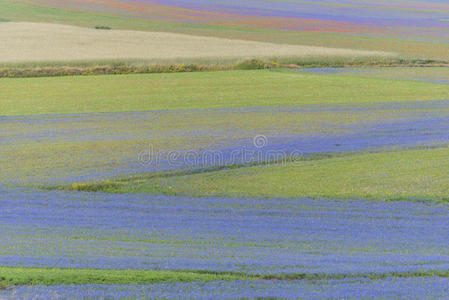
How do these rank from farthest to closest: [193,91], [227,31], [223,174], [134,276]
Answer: [227,31]
[193,91]
[223,174]
[134,276]

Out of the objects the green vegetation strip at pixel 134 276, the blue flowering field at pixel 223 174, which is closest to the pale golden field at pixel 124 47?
the blue flowering field at pixel 223 174

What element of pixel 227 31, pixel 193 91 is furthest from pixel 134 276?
pixel 227 31

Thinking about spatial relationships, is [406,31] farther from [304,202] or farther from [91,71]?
[304,202]

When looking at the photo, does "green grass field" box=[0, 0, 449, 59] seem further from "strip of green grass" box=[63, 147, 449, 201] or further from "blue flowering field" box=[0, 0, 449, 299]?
"strip of green grass" box=[63, 147, 449, 201]

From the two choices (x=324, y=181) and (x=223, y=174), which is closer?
(x=324, y=181)

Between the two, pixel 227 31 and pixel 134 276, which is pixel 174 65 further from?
pixel 134 276

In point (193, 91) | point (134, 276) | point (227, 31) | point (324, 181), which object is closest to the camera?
point (134, 276)
